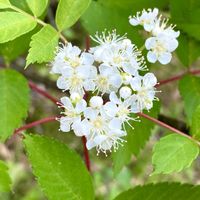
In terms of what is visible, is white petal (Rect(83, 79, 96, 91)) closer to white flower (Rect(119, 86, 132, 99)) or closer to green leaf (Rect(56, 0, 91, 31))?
white flower (Rect(119, 86, 132, 99))

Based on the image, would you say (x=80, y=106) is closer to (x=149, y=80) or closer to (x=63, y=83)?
(x=63, y=83)

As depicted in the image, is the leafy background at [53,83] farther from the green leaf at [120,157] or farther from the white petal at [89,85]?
the white petal at [89,85]

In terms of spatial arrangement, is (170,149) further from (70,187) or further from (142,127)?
(142,127)

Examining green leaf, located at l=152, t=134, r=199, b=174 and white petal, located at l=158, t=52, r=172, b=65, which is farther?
white petal, located at l=158, t=52, r=172, b=65

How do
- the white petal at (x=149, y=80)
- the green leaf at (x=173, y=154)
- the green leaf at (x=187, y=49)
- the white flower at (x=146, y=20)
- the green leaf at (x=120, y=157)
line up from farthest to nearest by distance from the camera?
the green leaf at (x=187, y=49), the green leaf at (x=120, y=157), the white flower at (x=146, y=20), the white petal at (x=149, y=80), the green leaf at (x=173, y=154)

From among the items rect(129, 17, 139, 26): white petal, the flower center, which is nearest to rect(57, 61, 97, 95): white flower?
the flower center

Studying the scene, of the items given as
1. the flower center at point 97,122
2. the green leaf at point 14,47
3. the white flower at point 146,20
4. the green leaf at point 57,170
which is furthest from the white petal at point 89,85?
the green leaf at point 14,47
